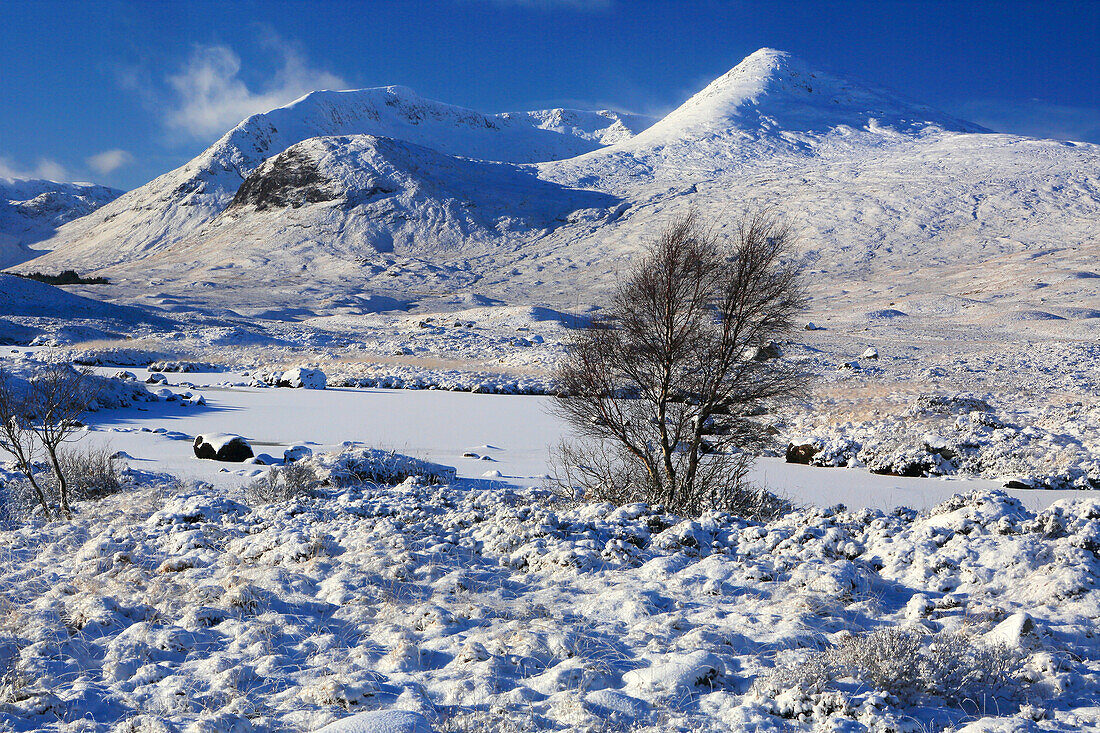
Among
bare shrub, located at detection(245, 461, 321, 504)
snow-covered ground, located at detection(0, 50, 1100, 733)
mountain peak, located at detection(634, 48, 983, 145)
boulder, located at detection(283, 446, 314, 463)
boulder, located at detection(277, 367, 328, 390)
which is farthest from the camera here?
mountain peak, located at detection(634, 48, 983, 145)

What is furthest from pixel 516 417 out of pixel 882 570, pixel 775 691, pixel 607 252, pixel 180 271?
pixel 180 271

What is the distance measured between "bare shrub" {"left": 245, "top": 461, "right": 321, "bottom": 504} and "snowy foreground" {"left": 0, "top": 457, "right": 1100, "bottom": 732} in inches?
52.4

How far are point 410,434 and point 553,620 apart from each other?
13517 mm

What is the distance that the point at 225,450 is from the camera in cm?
1457

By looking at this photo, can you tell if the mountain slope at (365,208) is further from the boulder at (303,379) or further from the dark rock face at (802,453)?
the dark rock face at (802,453)

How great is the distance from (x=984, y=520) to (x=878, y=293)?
73.6 meters

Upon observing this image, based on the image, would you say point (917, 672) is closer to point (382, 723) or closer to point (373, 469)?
point (382, 723)

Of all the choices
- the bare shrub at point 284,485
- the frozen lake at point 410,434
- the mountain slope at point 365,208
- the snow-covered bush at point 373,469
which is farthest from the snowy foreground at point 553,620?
the mountain slope at point 365,208

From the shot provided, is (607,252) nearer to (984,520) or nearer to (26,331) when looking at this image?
(26,331)

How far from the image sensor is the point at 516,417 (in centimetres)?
2236

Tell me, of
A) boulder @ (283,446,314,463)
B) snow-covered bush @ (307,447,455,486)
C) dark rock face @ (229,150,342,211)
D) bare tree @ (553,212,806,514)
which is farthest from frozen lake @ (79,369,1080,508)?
dark rock face @ (229,150,342,211)

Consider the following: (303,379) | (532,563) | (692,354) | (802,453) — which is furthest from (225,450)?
(303,379)

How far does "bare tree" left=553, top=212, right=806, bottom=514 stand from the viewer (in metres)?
11.0

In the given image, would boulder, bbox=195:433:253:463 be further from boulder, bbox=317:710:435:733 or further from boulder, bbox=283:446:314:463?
boulder, bbox=317:710:435:733
